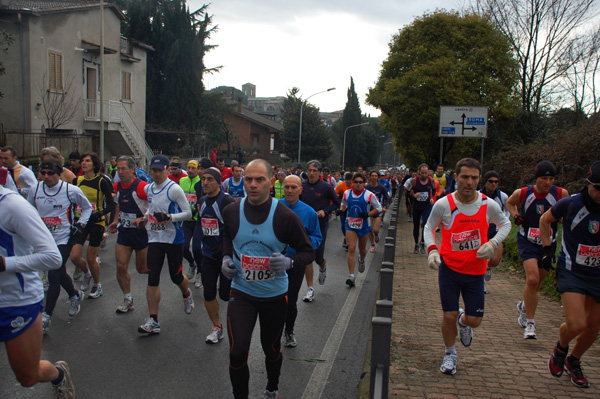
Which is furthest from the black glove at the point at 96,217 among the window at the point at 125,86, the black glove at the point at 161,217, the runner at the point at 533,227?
the window at the point at 125,86

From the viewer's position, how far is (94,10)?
2841 cm

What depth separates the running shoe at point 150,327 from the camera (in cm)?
659

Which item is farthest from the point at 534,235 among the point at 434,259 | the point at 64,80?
the point at 64,80

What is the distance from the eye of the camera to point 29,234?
3.78 meters

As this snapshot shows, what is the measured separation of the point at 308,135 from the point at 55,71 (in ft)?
118

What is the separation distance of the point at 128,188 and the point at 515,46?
32576 millimetres

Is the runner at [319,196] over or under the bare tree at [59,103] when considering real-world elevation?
under

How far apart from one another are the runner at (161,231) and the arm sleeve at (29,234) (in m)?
2.74

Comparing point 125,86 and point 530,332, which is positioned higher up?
point 125,86

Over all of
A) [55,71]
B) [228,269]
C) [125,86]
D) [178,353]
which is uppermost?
[125,86]

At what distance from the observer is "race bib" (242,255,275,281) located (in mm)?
4301

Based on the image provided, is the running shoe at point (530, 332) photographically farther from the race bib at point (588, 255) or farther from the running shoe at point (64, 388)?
the running shoe at point (64, 388)

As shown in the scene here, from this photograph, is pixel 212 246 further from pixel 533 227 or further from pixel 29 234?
pixel 533 227

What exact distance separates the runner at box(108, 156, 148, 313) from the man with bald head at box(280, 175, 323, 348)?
2.18m
